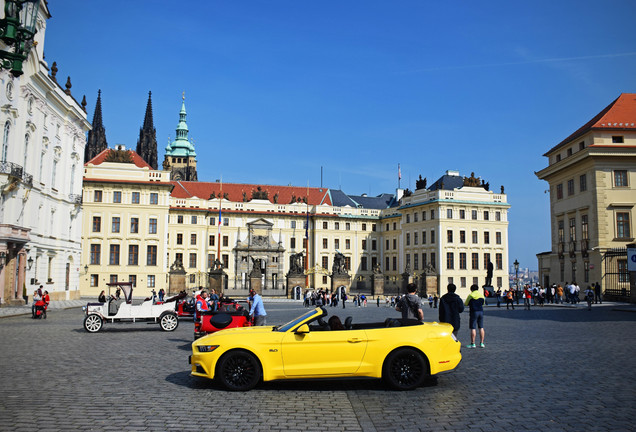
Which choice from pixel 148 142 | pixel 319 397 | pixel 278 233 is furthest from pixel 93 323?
pixel 148 142

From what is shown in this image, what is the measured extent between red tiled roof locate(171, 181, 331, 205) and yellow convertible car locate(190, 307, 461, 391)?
73357 mm

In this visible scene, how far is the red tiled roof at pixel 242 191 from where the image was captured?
83062 mm

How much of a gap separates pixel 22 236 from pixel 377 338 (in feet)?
101

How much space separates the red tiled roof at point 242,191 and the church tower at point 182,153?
1638 inches

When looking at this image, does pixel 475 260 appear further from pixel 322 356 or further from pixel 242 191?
Result: pixel 322 356

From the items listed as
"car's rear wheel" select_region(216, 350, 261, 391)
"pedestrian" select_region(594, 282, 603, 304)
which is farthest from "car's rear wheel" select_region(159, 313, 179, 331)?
"pedestrian" select_region(594, 282, 603, 304)

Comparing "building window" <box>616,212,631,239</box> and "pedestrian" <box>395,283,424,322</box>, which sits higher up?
"building window" <box>616,212,631,239</box>

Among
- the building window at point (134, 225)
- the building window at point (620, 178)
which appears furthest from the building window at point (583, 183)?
the building window at point (134, 225)

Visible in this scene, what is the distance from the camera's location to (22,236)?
3341cm

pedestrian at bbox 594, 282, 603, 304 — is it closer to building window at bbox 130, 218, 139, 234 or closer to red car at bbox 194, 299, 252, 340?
red car at bbox 194, 299, 252, 340

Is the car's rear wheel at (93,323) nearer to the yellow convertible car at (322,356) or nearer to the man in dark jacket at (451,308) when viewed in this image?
the yellow convertible car at (322,356)

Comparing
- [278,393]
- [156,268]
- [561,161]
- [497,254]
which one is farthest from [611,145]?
[156,268]

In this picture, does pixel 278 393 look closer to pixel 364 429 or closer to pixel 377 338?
pixel 377 338

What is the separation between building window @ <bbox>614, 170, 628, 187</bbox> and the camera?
130ft
